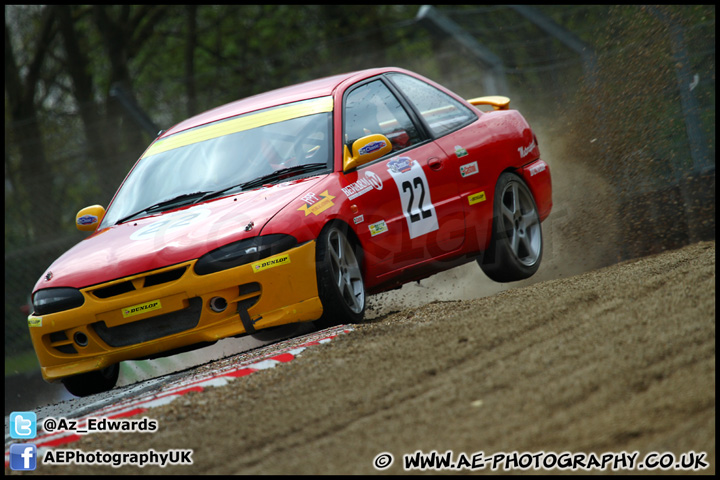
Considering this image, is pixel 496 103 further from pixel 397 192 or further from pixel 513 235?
pixel 397 192

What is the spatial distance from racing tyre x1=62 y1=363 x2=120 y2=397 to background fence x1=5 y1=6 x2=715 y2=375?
4334mm

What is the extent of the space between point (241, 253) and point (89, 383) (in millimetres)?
1535

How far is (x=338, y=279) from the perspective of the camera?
586cm

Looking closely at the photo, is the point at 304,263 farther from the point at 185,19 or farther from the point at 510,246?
the point at 185,19

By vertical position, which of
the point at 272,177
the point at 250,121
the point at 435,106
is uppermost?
the point at 250,121

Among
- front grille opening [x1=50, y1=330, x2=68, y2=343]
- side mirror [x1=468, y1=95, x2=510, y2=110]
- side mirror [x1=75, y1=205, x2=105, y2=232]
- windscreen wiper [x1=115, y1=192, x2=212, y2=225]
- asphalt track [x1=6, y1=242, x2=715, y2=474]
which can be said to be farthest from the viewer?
side mirror [x1=468, y1=95, x2=510, y2=110]

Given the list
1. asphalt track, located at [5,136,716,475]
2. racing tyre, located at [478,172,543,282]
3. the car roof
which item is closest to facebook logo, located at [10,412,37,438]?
asphalt track, located at [5,136,716,475]

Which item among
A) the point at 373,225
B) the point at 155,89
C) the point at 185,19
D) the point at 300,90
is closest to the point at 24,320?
the point at 155,89

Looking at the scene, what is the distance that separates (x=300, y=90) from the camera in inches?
287

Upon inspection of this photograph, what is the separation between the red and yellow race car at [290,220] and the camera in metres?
5.64

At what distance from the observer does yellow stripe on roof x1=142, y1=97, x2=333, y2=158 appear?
270 inches

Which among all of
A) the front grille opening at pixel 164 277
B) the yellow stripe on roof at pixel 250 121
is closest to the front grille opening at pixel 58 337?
the front grille opening at pixel 164 277

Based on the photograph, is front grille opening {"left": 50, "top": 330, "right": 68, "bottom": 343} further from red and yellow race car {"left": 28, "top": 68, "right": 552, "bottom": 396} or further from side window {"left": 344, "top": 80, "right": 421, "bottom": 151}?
side window {"left": 344, "top": 80, "right": 421, "bottom": 151}

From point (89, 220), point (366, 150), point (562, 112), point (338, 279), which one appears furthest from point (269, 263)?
point (562, 112)
